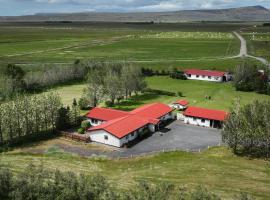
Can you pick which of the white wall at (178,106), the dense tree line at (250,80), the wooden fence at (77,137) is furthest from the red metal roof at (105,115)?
the dense tree line at (250,80)

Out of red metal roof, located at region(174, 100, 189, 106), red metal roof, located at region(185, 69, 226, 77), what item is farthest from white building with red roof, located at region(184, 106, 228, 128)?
red metal roof, located at region(185, 69, 226, 77)

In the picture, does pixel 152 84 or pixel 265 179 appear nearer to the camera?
pixel 265 179

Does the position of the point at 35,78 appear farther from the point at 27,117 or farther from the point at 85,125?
the point at 27,117

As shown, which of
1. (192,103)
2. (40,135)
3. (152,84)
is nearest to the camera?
(40,135)

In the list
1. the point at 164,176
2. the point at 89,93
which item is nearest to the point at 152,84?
the point at 89,93

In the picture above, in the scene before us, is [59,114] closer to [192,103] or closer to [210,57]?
[192,103]

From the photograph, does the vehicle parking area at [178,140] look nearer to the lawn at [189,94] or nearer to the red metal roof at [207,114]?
the red metal roof at [207,114]

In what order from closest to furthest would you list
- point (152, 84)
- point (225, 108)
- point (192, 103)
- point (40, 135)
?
1. point (40, 135)
2. point (225, 108)
3. point (192, 103)
4. point (152, 84)

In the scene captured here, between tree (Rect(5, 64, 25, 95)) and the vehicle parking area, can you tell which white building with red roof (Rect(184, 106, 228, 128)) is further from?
tree (Rect(5, 64, 25, 95))
